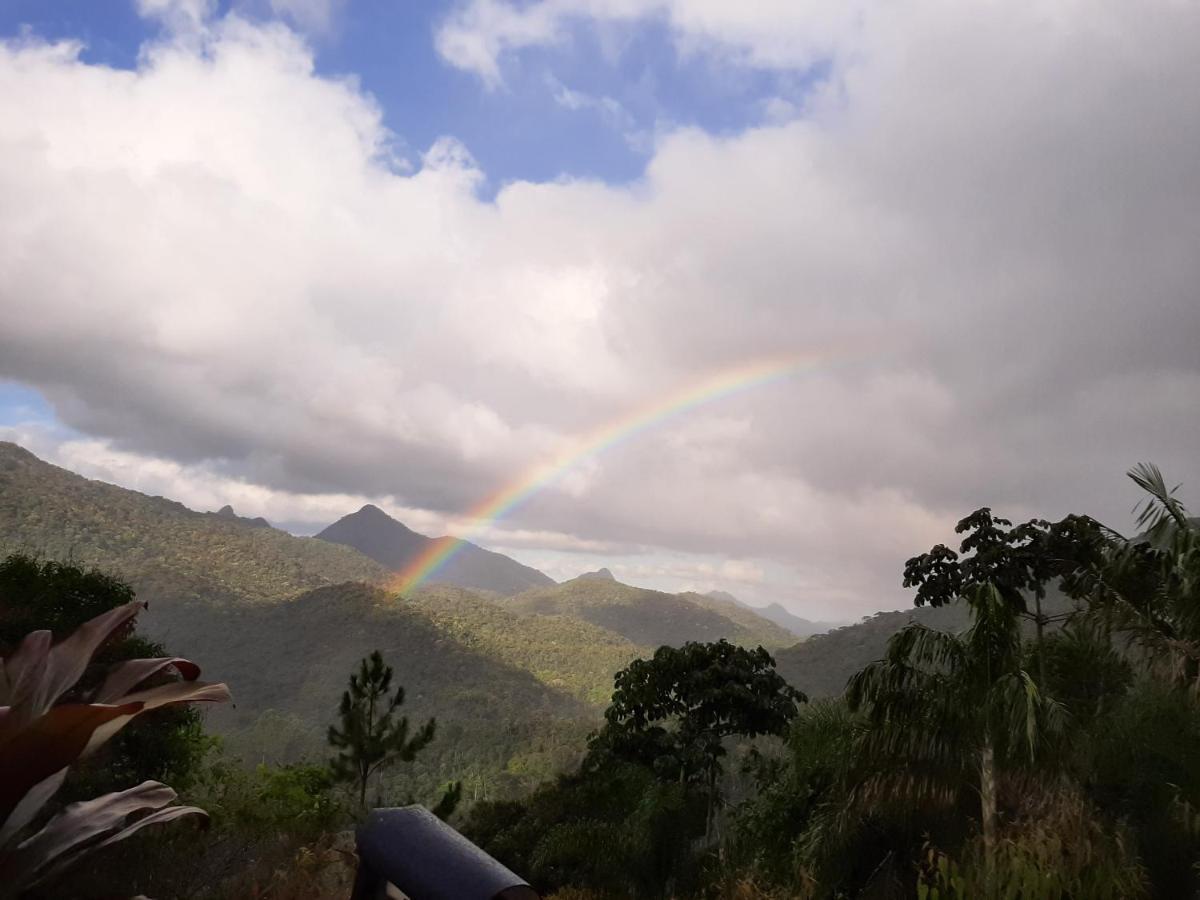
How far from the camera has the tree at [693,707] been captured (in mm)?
17922

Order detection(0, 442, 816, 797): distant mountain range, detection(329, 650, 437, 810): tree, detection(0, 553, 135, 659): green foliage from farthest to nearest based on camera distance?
detection(0, 442, 816, 797): distant mountain range
detection(0, 553, 135, 659): green foliage
detection(329, 650, 437, 810): tree

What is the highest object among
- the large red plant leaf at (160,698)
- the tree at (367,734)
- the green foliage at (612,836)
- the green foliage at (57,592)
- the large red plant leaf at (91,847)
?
the large red plant leaf at (160,698)

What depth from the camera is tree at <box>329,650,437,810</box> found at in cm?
1509

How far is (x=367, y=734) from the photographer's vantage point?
15219 millimetres

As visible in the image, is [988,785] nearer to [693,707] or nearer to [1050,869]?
[1050,869]

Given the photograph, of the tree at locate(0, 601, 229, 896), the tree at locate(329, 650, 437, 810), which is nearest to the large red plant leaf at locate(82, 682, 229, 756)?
the tree at locate(0, 601, 229, 896)

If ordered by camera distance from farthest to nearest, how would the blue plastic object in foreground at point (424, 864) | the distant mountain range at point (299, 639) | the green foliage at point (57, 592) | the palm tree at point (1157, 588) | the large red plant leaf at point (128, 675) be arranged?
1. the distant mountain range at point (299, 639)
2. the green foliage at point (57, 592)
3. the palm tree at point (1157, 588)
4. the large red plant leaf at point (128, 675)
5. the blue plastic object in foreground at point (424, 864)

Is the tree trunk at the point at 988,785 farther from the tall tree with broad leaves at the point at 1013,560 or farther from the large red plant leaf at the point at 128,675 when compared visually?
the large red plant leaf at the point at 128,675

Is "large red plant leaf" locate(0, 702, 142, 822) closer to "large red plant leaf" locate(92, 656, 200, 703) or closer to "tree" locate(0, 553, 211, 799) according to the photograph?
"large red plant leaf" locate(92, 656, 200, 703)

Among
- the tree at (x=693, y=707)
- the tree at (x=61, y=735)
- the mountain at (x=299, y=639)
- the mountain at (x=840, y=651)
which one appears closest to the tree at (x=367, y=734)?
the tree at (x=693, y=707)

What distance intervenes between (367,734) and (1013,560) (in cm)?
1201

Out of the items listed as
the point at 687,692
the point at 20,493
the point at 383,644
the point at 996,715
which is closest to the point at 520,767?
the point at 383,644

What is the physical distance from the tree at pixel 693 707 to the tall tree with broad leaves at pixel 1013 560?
7.66m

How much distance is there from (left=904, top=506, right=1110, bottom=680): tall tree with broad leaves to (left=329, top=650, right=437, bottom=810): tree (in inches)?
392
